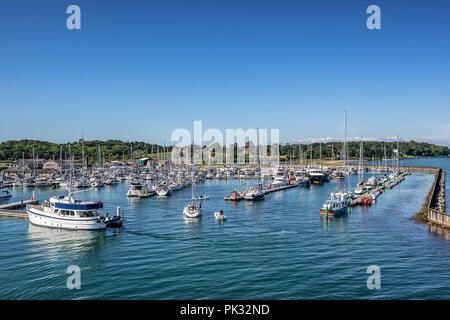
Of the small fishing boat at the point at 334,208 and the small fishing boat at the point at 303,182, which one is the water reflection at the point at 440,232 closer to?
the small fishing boat at the point at 334,208

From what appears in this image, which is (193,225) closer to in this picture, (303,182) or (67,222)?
(67,222)

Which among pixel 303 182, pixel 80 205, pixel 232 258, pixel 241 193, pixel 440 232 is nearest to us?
pixel 232 258

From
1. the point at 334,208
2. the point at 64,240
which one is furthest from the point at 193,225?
the point at 334,208

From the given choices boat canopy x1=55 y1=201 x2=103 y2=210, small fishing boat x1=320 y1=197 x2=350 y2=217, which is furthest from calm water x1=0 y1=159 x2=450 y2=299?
boat canopy x1=55 y1=201 x2=103 y2=210

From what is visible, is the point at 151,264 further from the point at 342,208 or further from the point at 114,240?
the point at 342,208

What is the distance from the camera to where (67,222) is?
158 ft

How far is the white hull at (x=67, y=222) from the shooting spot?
Result: 47.6 metres

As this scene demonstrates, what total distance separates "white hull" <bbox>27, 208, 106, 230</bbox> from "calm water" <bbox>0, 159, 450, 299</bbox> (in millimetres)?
970

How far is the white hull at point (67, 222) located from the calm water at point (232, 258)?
0.97m

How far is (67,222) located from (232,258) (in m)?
25.8

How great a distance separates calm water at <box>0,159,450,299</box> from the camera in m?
28.0

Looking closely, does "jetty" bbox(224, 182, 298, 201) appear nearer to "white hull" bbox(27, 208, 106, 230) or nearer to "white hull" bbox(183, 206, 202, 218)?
"white hull" bbox(183, 206, 202, 218)
